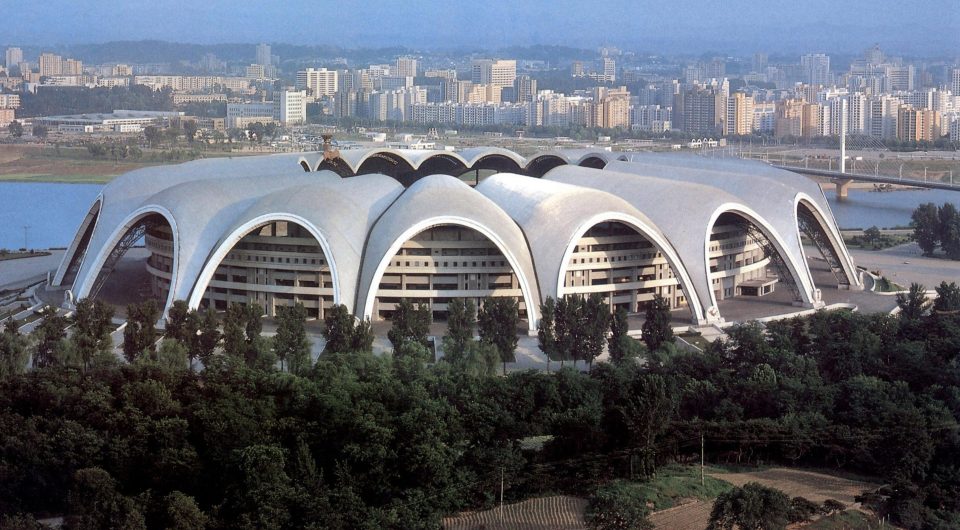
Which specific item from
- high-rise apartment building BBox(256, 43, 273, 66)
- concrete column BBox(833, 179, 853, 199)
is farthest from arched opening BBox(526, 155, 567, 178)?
high-rise apartment building BBox(256, 43, 273, 66)

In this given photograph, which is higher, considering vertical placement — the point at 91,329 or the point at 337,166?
the point at 337,166

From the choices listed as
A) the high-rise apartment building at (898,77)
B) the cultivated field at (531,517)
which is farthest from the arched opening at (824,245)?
the high-rise apartment building at (898,77)

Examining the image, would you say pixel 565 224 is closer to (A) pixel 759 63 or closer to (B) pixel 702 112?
(B) pixel 702 112

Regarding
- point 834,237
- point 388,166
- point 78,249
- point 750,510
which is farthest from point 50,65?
point 750,510

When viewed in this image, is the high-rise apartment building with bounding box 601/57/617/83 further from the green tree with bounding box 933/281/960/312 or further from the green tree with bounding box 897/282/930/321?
the green tree with bounding box 933/281/960/312

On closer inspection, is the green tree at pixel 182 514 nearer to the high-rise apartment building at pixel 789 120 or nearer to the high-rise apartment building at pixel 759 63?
the high-rise apartment building at pixel 789 120

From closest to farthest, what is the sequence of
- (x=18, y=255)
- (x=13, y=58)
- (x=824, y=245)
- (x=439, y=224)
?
(x=439, y=224)
(x=824, y=245)
(x=18, y=255)
(x=13, y=58)
